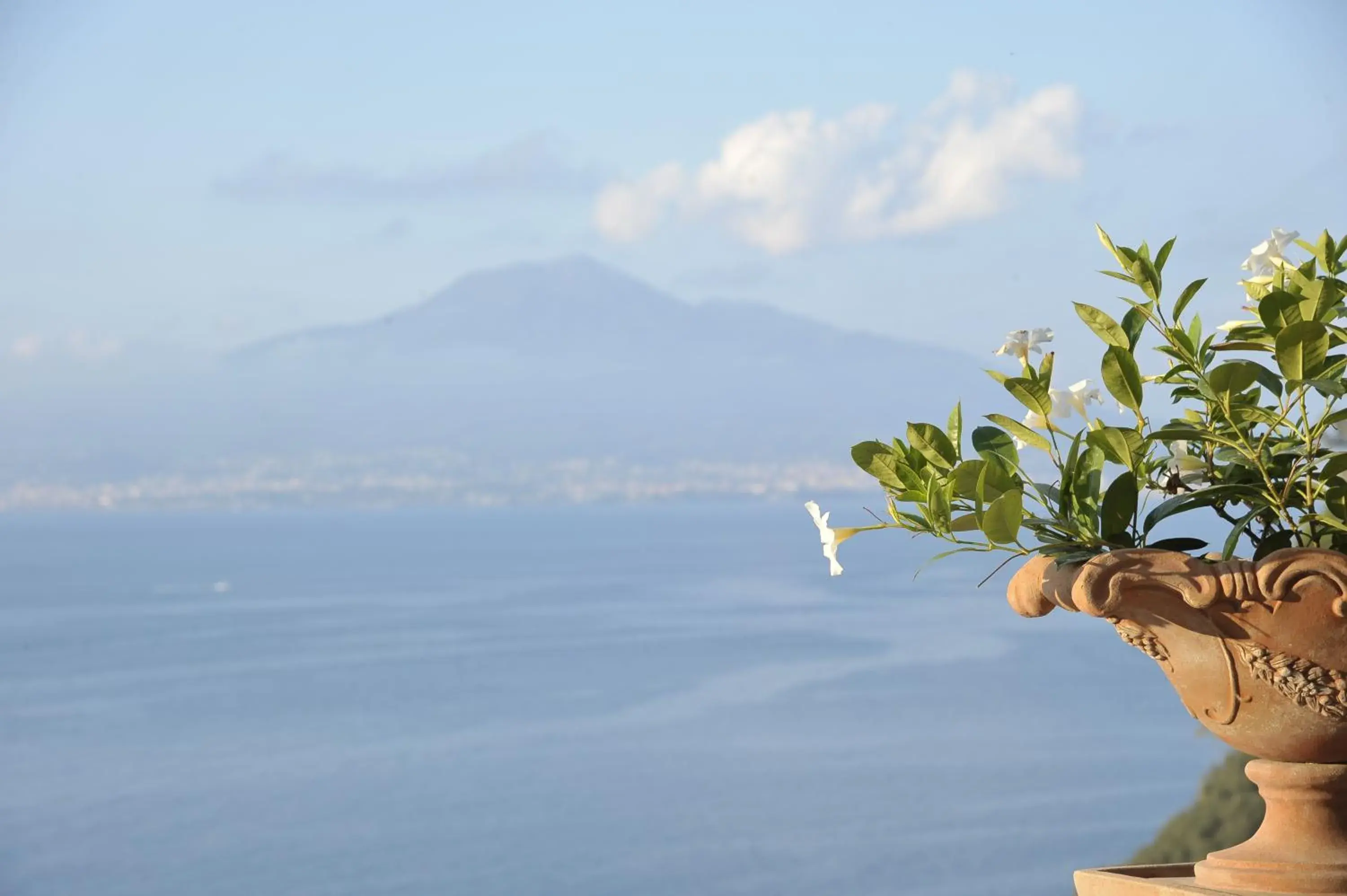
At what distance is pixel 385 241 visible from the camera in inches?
5217

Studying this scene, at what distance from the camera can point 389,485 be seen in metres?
112

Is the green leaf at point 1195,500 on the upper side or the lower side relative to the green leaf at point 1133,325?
lower

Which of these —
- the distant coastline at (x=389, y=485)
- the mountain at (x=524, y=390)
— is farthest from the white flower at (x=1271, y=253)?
the distant coastline at (x=389, y=485)

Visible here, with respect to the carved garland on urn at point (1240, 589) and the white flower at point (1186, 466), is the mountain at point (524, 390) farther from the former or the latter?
the carved garland on urn at point (1240, 589)

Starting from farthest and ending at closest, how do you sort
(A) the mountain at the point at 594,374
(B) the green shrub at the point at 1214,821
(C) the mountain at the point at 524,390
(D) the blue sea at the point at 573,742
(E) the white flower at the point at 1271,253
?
(A) the mountain at the point at 594,374 → (C) the mountain at the point at 524,390 → (D) the blue sea at the point at 573,742 → (B) the green shrub at the point at 1214,821 → (E) the white flower at the point at 1271,253

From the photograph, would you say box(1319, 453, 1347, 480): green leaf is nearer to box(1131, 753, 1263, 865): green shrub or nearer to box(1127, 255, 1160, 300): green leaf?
box(1127, 255, 1160, 300): green leaf

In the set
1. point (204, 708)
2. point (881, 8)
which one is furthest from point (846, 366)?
point (881, 8)

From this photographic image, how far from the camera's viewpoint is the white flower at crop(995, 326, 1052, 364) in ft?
3.73

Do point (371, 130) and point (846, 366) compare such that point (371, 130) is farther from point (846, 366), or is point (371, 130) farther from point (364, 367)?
point (846, 366)

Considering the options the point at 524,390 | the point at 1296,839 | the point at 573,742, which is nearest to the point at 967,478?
the point at 1296,839

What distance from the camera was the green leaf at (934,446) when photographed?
1.11 m

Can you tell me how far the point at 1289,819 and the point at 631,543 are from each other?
87.5m

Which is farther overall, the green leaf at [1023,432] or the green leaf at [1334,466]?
the green leaf at [1023,432]

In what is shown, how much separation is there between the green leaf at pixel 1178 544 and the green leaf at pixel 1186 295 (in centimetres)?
17
